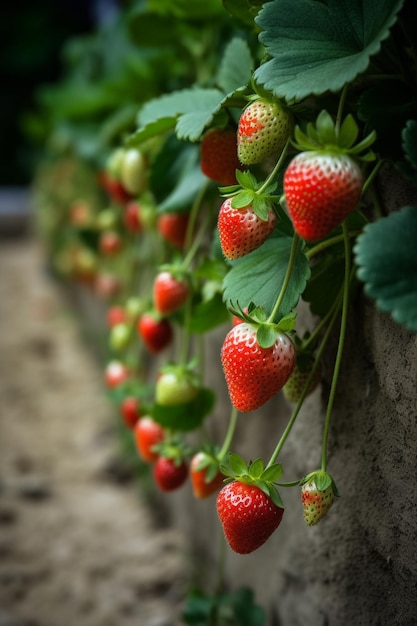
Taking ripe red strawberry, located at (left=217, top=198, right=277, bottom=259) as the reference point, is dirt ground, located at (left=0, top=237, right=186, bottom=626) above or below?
below

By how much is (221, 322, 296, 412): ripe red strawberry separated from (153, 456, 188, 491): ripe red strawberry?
400 millimetres

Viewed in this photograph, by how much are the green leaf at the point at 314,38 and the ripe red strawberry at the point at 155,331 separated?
59cm

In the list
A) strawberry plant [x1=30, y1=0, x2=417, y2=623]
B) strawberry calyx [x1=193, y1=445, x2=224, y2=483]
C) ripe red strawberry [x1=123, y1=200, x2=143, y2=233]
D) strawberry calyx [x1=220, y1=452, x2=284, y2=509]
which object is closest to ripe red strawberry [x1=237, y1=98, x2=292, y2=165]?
A: strawberry plant [x1=30, y1=0, x2=417, y2=623]

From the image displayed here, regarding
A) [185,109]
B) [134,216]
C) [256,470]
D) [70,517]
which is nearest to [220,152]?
[185,109]

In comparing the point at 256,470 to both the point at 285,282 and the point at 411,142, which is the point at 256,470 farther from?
the point at 411,142

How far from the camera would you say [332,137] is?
0.61 meters

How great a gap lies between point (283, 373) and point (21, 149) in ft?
16.2

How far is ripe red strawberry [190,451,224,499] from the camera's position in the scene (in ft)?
3.02

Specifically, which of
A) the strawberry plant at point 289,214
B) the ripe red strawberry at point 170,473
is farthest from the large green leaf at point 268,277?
the ripe red strawberry at point 170,473

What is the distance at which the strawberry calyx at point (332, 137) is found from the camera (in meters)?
0.60

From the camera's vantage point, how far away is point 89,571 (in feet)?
4.81

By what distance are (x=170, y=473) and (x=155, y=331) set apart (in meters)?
0.25

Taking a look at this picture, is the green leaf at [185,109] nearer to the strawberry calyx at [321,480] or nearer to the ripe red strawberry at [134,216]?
the strawberry calyx at [321,480]

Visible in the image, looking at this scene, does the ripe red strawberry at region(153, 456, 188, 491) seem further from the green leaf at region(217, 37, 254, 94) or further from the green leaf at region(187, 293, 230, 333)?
the green leaf at region(217, 37, 254, 94)
